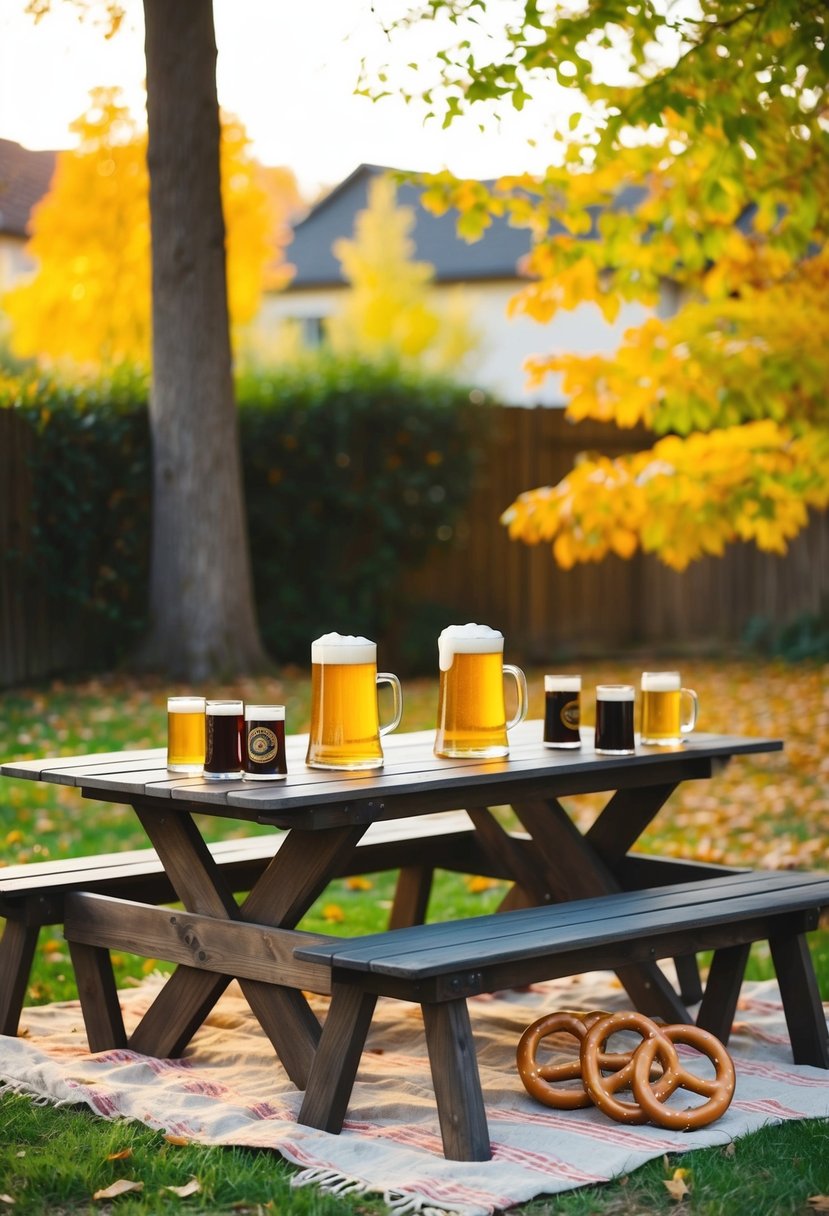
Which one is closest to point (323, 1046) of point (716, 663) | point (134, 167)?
point (716, 663)

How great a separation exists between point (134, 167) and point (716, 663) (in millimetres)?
9066

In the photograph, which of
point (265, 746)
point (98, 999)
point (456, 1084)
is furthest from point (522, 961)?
point (98, 999)

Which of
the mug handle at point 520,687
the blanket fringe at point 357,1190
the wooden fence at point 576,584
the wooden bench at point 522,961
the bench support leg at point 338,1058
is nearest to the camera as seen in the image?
the blanket fringe at point 357,1190

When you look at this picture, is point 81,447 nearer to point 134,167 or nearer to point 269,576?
point 269,576

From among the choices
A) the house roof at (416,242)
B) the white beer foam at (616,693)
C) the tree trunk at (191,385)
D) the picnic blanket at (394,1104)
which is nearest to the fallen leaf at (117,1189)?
the picnic blanket at (394,1104)

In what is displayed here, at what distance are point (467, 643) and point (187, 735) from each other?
2.40 feet

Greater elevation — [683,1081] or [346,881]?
[683,1081]

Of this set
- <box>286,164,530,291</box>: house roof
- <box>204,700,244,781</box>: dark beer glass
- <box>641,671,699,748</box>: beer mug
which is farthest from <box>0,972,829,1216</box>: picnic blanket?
<box>286,164,530,291</box>: house roof

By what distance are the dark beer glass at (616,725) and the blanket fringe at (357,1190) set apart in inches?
56.5

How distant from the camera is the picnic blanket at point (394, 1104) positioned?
346cm

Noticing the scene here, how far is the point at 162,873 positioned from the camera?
15.3ft

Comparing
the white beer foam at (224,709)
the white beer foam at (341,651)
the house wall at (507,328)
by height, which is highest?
the house wall at (507,328)

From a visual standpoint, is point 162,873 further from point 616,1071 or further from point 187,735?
point 616,1071

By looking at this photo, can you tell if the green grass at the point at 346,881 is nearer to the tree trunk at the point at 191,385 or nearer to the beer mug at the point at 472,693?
the tree trunk at the point at 191,385
